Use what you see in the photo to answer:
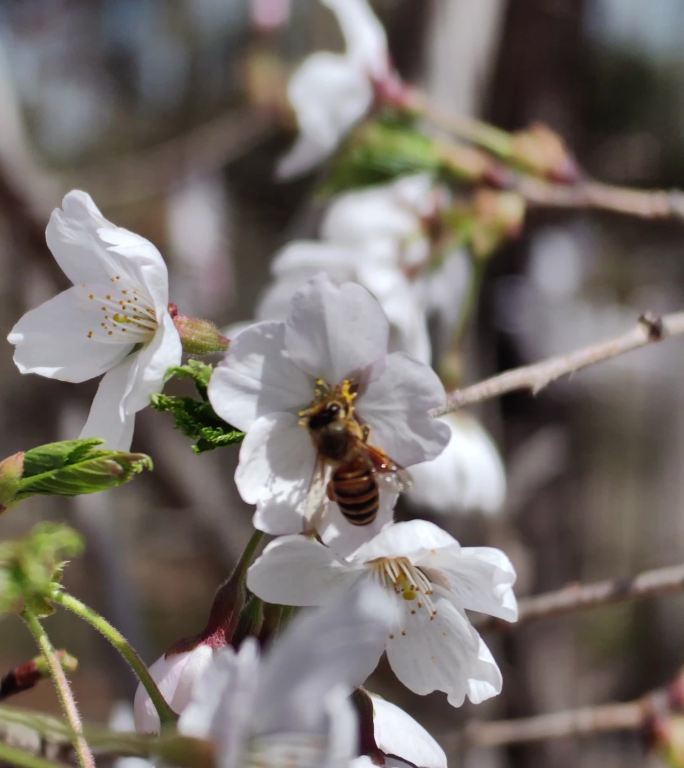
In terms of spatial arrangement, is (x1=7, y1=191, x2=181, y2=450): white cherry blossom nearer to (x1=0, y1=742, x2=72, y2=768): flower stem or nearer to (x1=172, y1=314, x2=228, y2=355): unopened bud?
(x1=172, y1=314, x2=228, y2=355): unopened bud


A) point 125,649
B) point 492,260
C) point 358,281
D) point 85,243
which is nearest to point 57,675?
point 125,649

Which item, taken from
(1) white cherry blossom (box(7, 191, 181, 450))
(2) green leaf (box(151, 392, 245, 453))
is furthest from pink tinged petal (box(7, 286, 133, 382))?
(2) green leaf (box(151, 392, 245, 453))

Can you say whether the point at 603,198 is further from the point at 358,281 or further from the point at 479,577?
the point at 479,577

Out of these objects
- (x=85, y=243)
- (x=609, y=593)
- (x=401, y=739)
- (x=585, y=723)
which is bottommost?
(x=585, y=723)

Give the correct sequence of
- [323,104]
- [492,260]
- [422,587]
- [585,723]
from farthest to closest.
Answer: [492,260], [323,104], [585,723], [422,587]

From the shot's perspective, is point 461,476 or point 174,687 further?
point 461,476

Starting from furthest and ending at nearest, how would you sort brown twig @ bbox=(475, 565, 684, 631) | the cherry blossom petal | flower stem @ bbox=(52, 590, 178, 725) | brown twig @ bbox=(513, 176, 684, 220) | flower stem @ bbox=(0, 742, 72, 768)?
1. the cherry blossom petal
2. brown twig @ bbox=(513, 176, 684, 220)
3. brown twig @ bbox=(475, 565, 684, 631)
4. flower stem @ bbox=(52, 590, 178, 725)
5. flower stem @ bbox=(0, 742, 72, 768)
